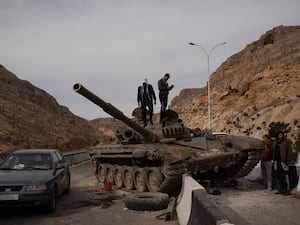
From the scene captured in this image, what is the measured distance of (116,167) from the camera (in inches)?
595

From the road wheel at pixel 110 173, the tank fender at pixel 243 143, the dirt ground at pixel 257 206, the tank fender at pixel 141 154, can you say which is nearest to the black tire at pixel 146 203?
the dirt ground at pixel 257 206

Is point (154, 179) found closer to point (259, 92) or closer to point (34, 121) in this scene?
point (259, 92)

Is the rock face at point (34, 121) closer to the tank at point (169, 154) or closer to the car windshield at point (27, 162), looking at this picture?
the tank at point (169, 154)

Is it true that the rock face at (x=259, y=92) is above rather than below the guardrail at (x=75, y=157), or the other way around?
above

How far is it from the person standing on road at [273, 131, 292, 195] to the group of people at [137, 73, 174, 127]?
4.91 meters

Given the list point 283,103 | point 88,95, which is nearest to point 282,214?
point 88,95

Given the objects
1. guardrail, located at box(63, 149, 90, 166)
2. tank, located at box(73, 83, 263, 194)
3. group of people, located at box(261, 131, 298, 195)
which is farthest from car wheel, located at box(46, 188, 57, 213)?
guardrail, located at box(63, 149, 90, 166)

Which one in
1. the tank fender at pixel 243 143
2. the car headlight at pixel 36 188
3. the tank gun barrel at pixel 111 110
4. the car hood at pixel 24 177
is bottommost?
the car headlight at pixel 36 188

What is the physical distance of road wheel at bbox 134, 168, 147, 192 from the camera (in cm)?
1295

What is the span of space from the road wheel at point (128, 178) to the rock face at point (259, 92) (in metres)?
20.7

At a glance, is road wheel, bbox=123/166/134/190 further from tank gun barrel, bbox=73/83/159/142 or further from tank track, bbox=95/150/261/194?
tank track, bbox=95/150/261/194

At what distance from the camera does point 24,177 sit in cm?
921

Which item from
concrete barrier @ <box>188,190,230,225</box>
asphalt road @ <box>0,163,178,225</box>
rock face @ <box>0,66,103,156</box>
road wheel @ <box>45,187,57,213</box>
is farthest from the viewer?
rock face @ <box>0,66,103,156</box>

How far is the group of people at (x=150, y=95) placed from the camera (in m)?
15.6
